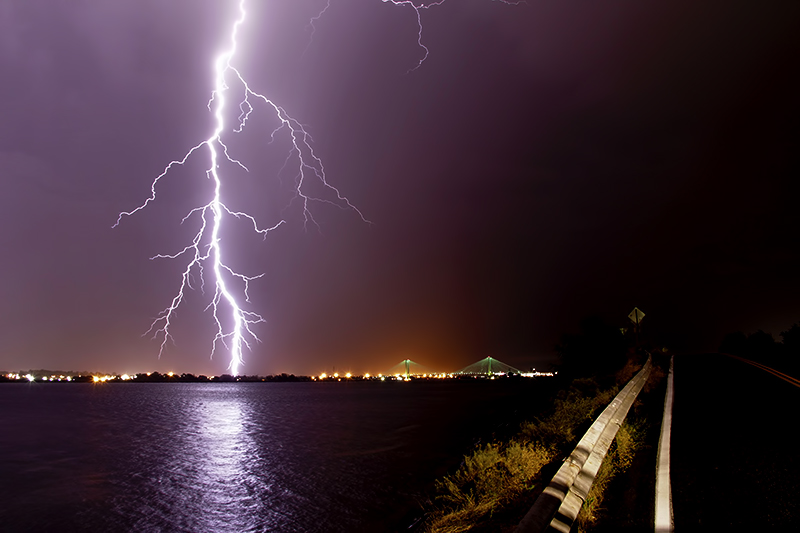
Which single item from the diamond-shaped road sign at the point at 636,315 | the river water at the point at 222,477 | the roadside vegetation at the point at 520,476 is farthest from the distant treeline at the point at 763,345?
the roadside vegetation at the point at 520,476

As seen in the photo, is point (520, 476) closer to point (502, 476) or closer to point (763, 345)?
point (502, 476)

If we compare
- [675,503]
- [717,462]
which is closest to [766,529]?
[675,503]

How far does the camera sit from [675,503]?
4.21m

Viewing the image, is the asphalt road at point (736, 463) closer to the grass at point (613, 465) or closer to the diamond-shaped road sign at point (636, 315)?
the grass at point (613, 465)

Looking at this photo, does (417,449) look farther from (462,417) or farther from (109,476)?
(462,417)

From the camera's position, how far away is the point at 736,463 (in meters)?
5.34

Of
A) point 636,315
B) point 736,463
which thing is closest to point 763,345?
point 636,315

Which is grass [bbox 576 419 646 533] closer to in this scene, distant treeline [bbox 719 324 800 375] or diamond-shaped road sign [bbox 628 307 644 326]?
diamond-shaped road sign [bbox 628 307 644 326]

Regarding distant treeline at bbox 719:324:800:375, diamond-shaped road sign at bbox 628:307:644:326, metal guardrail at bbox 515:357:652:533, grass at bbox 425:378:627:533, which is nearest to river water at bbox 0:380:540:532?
grass at bbox 425:378:627:533

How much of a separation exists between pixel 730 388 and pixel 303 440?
1699 centimetres

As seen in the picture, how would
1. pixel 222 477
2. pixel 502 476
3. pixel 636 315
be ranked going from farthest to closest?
pixel 636 315, pixel 222 477, pixel 502 476

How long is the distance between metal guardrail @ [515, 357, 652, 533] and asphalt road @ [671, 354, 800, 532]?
73 centimetres

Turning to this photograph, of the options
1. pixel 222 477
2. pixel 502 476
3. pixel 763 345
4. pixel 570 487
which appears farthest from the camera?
pixel 763 345

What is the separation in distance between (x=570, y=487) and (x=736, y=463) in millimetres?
2771
